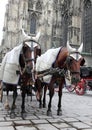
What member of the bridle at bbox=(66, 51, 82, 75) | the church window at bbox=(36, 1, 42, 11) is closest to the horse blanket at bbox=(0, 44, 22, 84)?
the bridle at bbox=(66, 51, 82, 75)

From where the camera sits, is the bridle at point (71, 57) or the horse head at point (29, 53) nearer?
the horse head at point (29, 53)

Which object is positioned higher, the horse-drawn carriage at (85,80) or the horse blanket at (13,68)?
the horse blanket at (13,68)

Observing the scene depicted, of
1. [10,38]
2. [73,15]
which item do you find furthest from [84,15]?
[10,38]

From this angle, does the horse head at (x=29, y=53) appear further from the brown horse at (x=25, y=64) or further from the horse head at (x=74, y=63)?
the horse head at (x=74, y=63)

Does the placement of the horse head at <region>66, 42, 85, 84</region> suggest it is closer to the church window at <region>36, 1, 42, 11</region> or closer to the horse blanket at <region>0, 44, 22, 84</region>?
the horse blanket at <region>0, 44, 22, 84</region>

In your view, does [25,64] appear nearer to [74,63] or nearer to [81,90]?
[74,63]

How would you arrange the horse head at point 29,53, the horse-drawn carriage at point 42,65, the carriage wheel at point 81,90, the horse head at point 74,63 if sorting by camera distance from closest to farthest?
the horse head at point 29,53 < the horse-drawn carriage at point 42,65 < the horse head at point 74,63 < the carriage wheel at point 81,90

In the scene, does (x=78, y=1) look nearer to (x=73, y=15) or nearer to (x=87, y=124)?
(x=73, y=15)

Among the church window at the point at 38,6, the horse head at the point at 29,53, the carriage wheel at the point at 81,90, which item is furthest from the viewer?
the church window at the point at 38,6

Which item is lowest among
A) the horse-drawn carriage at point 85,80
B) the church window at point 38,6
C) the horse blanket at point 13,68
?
the horse-drawn carriage at point 85,80

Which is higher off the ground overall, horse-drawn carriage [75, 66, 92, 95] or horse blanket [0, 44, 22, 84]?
horse blanket [0, 44, 22, 84]

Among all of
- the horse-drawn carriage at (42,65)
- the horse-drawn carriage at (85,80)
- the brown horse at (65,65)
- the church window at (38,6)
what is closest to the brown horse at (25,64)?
the horse-drawn carriage at (42,65)

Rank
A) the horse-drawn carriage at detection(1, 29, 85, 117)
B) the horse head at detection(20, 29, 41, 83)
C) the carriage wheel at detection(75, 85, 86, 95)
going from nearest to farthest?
the horse head at detection(20, 29, 41, 83)
the horse-drawn carriage at detection(1, 29, 85, 117)
the carriage wheel at detection(75, 85, 86, 95)

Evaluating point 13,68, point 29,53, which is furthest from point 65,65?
point 13,68
